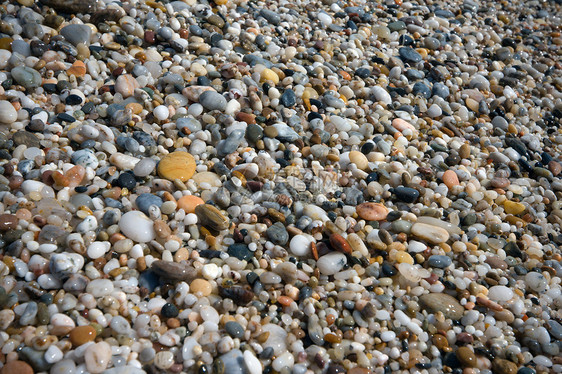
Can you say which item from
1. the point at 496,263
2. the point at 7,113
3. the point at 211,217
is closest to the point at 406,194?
the point at 496,263

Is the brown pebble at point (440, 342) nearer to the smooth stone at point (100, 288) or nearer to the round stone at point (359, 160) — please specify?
the round stone at point (359, 160)

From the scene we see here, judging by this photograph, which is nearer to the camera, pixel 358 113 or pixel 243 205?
pixel 243 205

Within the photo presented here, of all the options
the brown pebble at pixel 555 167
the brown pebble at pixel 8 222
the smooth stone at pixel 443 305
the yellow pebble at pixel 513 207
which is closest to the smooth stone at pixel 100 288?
the brown pebble at pixel 8 222

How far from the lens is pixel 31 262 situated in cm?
193

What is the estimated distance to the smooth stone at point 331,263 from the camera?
2.15 metres

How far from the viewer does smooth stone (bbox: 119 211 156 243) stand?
6.94 feet

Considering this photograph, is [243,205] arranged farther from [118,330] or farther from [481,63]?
[481,63]

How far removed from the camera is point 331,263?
7.06 ft

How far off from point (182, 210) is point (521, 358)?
1.62 metres

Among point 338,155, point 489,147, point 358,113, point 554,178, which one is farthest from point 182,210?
point 554,178

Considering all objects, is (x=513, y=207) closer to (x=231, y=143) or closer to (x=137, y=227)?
(x=231, y=143)

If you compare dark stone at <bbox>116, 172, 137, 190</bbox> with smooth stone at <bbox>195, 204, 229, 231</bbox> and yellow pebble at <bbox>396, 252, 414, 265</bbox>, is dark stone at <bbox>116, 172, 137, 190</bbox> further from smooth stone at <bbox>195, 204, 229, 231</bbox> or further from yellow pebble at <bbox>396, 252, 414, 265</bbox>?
yellow pebble at <bbox>396, 252, 414, 265</bbox>

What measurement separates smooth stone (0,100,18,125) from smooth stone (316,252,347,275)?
1.74m

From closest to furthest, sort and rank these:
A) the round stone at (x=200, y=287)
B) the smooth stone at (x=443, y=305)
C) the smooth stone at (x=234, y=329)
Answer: the smooth stone at (x=234, y=329) < the round stone at (x=200, y=287) < the smooth stone at (x=443, y=305)
